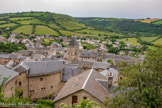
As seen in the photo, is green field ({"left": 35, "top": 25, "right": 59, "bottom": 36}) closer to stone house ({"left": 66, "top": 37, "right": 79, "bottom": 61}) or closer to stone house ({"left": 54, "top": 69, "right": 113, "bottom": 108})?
stone house ({"left": 66, "top": 37, "right": 79, "bottom": 61})

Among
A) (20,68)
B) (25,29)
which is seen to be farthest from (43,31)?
(20,68)

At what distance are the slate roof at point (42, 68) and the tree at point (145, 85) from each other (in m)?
19.5

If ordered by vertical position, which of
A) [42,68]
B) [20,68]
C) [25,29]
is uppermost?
[25,29]

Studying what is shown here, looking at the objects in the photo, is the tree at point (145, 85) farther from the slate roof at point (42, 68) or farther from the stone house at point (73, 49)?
the stone house at point (73, 49)

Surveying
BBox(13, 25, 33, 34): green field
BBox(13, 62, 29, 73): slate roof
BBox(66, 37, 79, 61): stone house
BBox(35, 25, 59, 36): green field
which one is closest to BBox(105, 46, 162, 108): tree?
BBox(13, 62, 29, 73): slate roof

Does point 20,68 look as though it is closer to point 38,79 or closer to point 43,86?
point 38,79

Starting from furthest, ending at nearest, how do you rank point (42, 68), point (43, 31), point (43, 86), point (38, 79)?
point (43, 31), point (42, 68), point (43, 86), point (38, 79)

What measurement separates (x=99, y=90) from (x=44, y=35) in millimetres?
140861

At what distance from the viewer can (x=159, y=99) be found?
14.3 m

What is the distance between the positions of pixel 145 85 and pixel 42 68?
2267 centimetres

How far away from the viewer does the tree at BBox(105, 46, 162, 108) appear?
14477 mm

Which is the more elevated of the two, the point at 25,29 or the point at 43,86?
the point at 25,29

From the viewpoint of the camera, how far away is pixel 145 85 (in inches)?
611

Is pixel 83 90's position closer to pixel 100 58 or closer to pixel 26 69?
pixel 26 69
